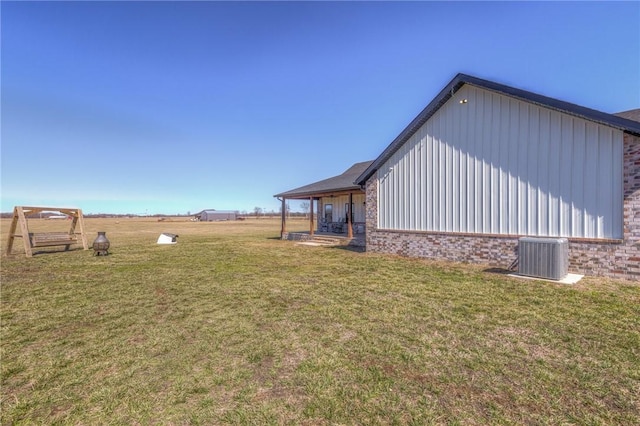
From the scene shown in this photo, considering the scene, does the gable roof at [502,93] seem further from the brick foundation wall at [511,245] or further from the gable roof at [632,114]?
→ the gable roof at [632,114]

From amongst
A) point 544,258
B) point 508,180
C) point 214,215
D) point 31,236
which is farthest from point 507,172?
point 214,215

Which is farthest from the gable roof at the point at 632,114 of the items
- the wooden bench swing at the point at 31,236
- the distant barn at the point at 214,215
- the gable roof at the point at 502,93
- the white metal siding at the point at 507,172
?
the distant barn at the point at 214,215

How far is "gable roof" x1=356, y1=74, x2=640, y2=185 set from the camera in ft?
23.0

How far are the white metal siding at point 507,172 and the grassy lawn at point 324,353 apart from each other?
6.66ft

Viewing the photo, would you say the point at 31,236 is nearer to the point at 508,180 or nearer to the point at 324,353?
the point at 324,353

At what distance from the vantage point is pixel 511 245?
864 cm

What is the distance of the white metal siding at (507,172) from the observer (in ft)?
24.3

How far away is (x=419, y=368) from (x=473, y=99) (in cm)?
939

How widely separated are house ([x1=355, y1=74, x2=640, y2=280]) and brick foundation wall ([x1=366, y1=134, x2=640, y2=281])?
0.02m

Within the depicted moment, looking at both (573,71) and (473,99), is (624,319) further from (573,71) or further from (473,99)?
(573,71)

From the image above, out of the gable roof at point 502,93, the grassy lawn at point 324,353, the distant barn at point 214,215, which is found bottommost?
the grassy lawn at point 324,353

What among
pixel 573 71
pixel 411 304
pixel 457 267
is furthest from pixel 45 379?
pixel 573 71

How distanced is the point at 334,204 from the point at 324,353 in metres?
17.1

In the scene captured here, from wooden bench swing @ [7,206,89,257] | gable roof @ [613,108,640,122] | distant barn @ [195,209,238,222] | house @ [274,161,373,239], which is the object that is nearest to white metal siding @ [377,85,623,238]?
house @ [274,161,373,239]
